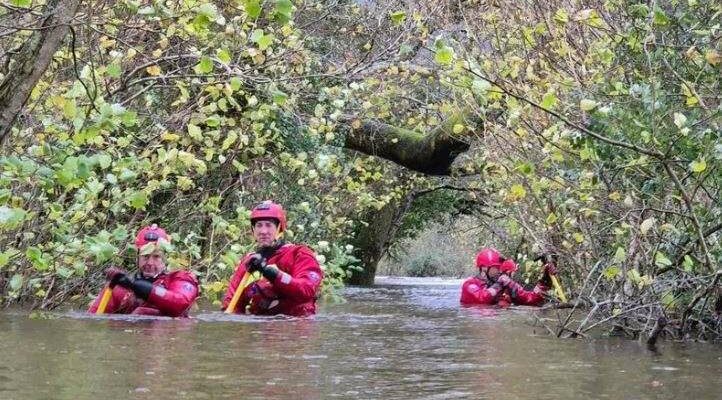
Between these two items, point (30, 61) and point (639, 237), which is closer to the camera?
point (30, 61)

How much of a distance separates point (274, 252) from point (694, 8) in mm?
5161

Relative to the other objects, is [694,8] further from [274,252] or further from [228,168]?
[228,168]

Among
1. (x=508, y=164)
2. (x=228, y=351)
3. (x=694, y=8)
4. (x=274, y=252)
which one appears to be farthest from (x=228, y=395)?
(x=508, y=164)

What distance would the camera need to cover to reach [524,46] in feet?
Answer: 32.8

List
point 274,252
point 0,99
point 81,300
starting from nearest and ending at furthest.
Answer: point 0,99 < point 274,252 < point 81,300

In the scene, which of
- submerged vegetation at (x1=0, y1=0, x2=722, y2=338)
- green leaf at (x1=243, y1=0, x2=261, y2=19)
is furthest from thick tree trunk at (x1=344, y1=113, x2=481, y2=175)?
green leaf at (x1=243, y1=0, x2=261, y2=19)

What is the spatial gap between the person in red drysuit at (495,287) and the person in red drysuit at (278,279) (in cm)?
569

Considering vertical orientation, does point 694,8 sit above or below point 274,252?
above

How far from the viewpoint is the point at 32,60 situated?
15.8ft

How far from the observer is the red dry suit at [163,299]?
395 inches

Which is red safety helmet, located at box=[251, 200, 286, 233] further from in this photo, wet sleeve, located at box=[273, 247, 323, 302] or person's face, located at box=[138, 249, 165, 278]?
person's face, located at box=[138, 249, 165, 278]

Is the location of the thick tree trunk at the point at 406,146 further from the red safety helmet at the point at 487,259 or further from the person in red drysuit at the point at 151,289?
the person in red drysuit at the point at 151,289

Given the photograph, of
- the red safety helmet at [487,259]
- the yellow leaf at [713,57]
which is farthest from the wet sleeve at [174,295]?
the red safety helmet at [487,259]

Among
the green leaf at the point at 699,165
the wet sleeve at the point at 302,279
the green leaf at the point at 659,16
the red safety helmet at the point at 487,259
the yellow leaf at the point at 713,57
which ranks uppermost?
the green leaf at the point at 659,16
